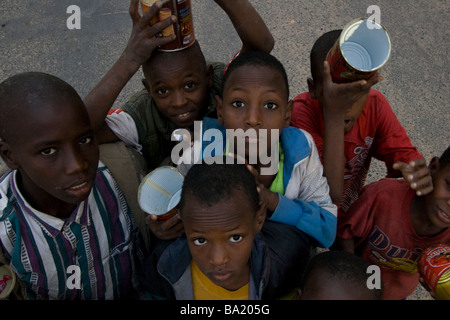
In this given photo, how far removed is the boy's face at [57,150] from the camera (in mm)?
1368

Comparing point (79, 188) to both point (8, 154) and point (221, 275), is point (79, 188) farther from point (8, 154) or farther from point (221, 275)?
point (221, 275)

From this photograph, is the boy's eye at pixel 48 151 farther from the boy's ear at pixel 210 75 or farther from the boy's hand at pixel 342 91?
the boy's hand at pixel 342 91

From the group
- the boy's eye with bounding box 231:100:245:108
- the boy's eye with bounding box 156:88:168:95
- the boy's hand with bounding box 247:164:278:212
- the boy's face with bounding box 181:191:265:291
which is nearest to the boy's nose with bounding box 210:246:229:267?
the boy's face with bounding box 181:191:265:291

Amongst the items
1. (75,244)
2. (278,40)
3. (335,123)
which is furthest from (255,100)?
(278,40)

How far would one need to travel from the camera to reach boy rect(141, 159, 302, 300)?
1.43 meters

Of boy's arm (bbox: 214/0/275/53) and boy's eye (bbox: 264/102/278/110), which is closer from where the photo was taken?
boy's eye (bbox: 264/102/278/110)

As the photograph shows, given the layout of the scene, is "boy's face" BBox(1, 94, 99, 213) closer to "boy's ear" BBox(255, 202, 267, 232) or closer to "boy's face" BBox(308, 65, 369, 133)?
"boy's ear" BBox(255, 202, 267, 232)

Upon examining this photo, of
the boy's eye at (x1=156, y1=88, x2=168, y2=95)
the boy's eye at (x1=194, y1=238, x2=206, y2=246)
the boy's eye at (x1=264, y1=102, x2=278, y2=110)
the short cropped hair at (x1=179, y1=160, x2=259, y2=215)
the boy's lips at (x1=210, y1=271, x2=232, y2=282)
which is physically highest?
the boy's eye at (x1=156, y1=88, x2=168, y2=95)

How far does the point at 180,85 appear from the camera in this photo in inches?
75.0

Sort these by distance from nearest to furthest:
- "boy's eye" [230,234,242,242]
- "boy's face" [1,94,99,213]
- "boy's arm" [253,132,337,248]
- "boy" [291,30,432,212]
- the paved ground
Result: "boy's face" [1,94,99,213] → "boy's eye" [230,234,242,242] → "boy's arm" [253,132,337,248] → "boy" [291,30,432,212] → the paved ground

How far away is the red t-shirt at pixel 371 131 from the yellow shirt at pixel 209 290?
77 cm

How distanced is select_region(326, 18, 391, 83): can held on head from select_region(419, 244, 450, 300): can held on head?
2.37ft

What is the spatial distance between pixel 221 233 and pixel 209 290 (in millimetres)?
318

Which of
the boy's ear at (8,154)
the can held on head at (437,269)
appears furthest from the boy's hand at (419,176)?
the boy's ear at (8,154)
